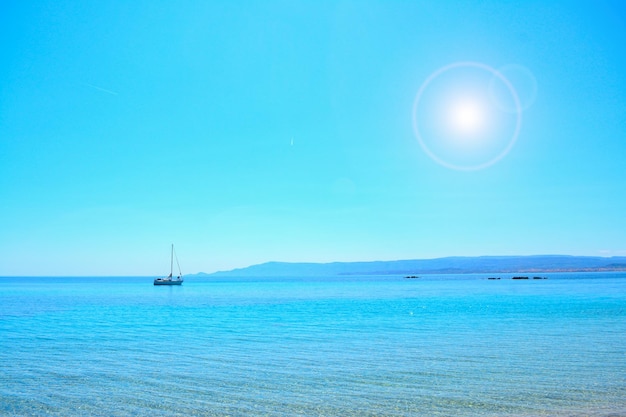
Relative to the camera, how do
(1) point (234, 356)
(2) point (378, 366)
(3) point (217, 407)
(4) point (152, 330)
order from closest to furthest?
(3) point (217, 407)
(2) point (378, 366)
(1) point (234, 356)
(4) point (152, 330)

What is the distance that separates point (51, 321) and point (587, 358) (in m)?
41.6

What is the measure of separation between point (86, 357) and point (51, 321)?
23088mm

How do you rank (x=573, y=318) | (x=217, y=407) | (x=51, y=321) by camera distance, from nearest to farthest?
1. (x=217, y=407)
2. (x=573, y=318)
3. (x=51, y=321)

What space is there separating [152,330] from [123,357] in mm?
12358

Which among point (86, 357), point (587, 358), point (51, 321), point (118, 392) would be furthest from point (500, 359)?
point (51, 321)

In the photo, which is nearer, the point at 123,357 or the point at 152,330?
the point at 123,357

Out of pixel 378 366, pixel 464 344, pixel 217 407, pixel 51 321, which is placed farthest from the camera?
pixel 51 321

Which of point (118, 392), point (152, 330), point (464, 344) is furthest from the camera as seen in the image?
point (152, 330)

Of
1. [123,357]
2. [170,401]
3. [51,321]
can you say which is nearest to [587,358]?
[170,401]

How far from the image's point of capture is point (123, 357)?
2258cm

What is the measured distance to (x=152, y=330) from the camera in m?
34.5

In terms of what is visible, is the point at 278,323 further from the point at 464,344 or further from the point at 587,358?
the point at 587,358

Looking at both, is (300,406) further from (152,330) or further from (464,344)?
(152,330)

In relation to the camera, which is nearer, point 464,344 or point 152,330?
point 464,344
